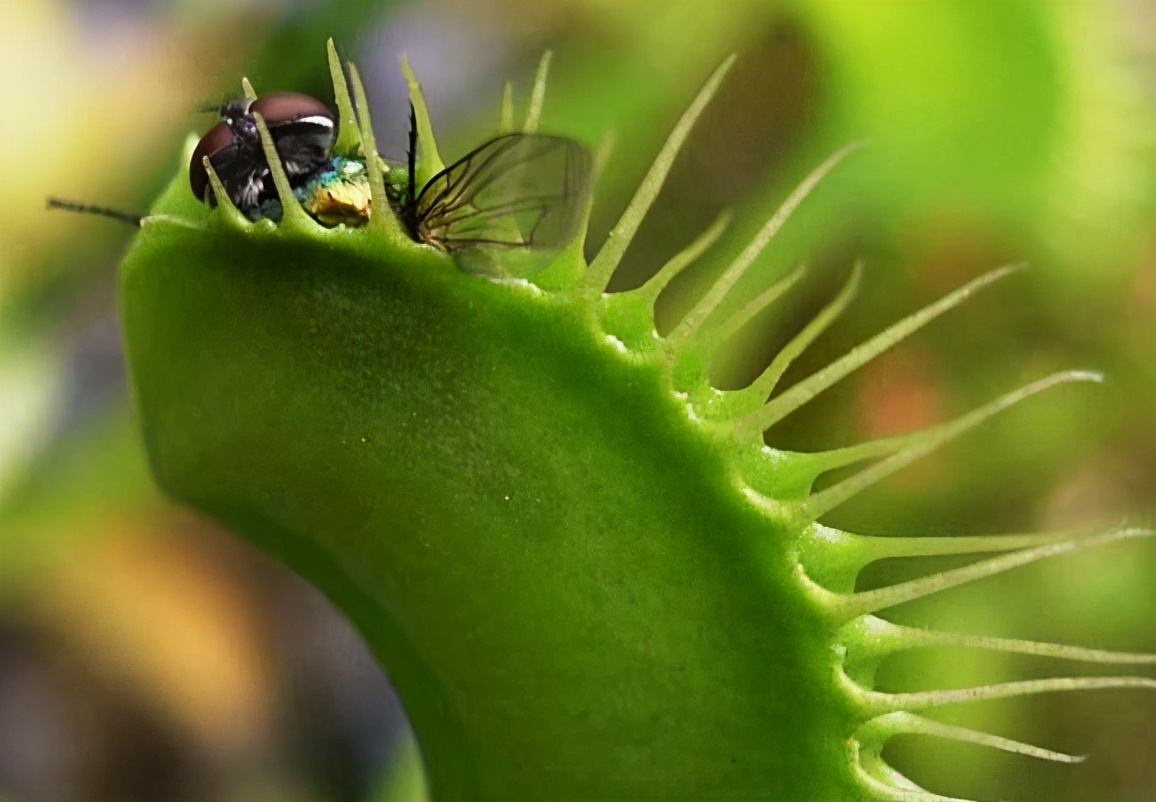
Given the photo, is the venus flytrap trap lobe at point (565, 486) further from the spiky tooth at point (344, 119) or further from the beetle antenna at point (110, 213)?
the beetle antenna at point (110, 213)

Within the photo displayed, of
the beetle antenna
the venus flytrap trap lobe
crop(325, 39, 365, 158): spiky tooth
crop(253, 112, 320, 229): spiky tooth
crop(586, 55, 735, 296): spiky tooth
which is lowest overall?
the venus flytrap trap lobe

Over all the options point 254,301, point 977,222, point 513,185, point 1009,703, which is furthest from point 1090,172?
point 254,301

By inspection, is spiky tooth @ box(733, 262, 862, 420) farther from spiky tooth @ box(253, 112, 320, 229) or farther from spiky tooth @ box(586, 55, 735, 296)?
spiky tooth @ box(253, 112, 320, 229)

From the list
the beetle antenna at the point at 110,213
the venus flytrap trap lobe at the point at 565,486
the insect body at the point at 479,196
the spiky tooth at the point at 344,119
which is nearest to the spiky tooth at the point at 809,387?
the venus flytrap trap lobe at the point at 565,486

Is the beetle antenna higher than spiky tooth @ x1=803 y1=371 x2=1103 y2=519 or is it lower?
higher

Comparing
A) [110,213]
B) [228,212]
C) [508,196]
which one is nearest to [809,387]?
[508,196]

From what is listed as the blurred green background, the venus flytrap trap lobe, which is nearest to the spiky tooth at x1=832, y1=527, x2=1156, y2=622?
the venus flytrap trap lobe

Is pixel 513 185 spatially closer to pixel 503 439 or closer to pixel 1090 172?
pixel 503 439
